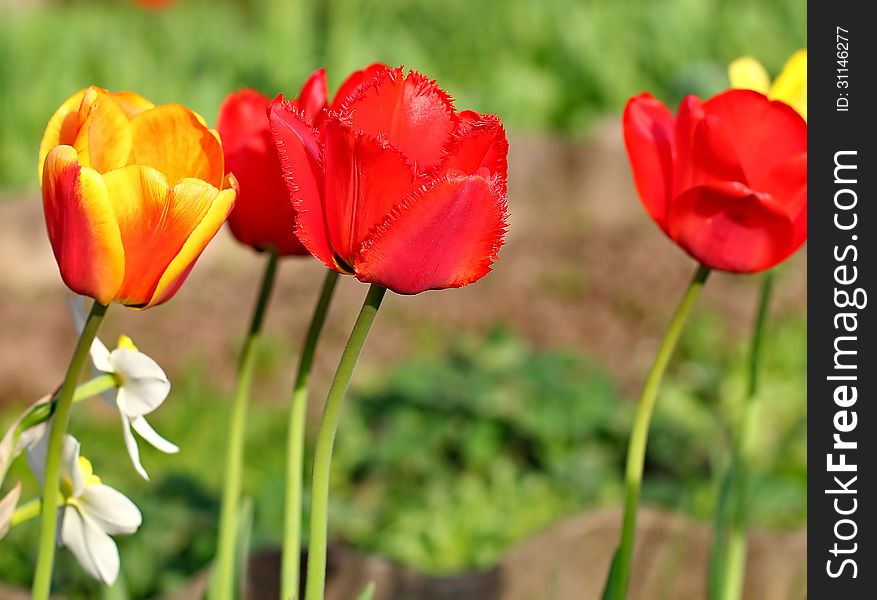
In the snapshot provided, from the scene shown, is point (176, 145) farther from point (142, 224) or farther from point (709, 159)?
point (709, 159)

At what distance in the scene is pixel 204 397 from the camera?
9.11 ft

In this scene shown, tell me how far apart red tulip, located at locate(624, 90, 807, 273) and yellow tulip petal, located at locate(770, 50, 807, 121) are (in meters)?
0.13

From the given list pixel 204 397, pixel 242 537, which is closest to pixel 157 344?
pixel 204 397

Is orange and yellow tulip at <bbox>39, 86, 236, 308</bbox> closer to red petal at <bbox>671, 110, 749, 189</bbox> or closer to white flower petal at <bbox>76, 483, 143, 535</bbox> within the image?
white flower petal at <bbox>76, 483, 143, 535</bbox>

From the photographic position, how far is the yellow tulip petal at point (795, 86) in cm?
94

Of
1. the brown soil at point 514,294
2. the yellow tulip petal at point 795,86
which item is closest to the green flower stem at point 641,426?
the yellow tulip petal at point 795,86

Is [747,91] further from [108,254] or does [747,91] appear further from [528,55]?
[528,55]

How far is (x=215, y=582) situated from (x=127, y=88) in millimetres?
3381

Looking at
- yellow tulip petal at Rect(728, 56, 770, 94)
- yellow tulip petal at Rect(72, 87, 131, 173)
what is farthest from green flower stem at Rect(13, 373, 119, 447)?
yellow tulip petal at Rect(728, 56, 770, 94)

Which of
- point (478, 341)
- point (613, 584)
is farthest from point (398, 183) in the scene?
point (478, 341)

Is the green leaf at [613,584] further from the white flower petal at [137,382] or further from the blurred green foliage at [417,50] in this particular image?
the blurred green foliage at [417,50]

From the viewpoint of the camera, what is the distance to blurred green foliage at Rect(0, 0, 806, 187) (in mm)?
4105

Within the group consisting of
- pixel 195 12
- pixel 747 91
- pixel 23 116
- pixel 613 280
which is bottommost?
pixel 747 91

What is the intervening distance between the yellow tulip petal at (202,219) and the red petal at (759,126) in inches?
12.8
